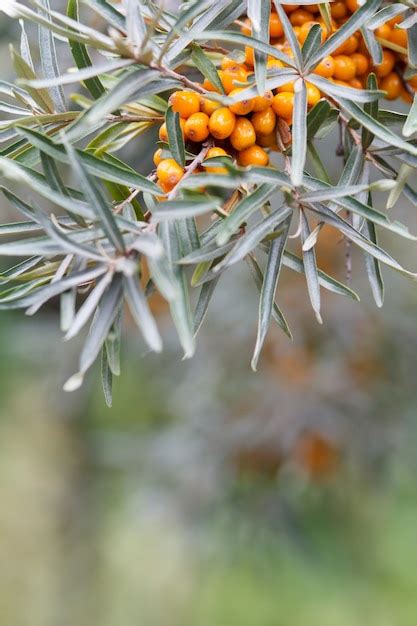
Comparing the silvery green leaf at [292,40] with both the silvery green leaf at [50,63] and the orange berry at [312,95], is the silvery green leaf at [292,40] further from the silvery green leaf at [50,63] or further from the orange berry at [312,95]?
the silvery green leaf at [50,63]

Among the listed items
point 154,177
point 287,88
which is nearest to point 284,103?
point 287,88

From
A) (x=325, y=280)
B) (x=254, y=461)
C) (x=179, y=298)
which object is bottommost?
(x=254, y=461)

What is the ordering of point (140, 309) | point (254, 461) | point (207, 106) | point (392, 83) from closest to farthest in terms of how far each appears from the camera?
point (140, 309)
point (207, 106)
point (392, 83)
point (254, 461)

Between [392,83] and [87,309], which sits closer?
[87,309]

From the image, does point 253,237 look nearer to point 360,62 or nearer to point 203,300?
point 203,300

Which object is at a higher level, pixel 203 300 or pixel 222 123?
pixel 222 123

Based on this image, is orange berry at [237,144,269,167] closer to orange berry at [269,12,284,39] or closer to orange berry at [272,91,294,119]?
orange berry at [272,91,294,119]

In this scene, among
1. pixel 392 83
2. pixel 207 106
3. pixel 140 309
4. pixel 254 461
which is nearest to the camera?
pixel 140 309
